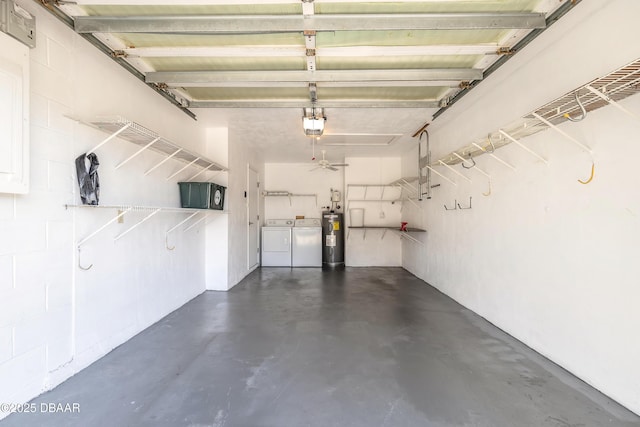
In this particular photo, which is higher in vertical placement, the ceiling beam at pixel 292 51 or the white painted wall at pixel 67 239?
the ceiling beam at pixel 292 51

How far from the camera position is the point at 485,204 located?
2.92m

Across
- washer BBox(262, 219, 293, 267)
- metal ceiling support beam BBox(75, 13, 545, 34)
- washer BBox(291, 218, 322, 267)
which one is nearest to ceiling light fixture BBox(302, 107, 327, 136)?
metal ceiling support beam BBox(75, 13, 545, 34)

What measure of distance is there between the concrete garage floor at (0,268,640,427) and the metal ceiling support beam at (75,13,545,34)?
2.41 metres

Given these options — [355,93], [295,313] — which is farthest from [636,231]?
[295,313]

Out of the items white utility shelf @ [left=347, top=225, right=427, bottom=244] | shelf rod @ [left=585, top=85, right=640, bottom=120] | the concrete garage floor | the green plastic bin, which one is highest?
shelf rod @ [left=585, top=85, right=640, bottom=120]

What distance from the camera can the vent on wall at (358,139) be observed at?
445cm

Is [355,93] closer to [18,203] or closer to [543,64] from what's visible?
[543,64]

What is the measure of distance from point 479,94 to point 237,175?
3.57 meters

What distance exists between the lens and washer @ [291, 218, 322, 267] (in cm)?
609

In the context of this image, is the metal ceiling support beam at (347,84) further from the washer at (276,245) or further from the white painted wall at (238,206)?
the washer at (276,245)

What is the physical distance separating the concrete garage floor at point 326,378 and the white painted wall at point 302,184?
3736 millimetres

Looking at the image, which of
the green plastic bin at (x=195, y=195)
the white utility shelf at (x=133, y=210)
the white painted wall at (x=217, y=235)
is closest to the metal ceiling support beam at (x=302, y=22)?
the white utility shelf at (x=133, y=210)

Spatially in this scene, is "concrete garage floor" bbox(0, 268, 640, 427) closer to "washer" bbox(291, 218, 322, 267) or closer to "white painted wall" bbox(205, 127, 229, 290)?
"white painted wall" bbox(205, 127, 229, 290)

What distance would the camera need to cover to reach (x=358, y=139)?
474 cm
